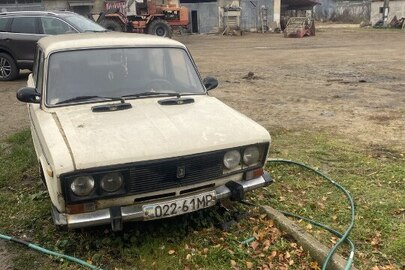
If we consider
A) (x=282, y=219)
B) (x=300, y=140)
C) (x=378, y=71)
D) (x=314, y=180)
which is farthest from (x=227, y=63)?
(x=282, y=219)

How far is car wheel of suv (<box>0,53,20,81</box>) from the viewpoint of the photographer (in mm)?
11367

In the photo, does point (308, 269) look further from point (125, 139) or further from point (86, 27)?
point (86, 27)

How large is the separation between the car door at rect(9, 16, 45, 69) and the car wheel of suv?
0.25m

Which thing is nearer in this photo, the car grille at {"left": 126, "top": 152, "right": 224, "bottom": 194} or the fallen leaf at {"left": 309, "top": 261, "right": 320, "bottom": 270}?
the car grille at {"left": 126, "top": 152, "right": 224, "bottom": 194}

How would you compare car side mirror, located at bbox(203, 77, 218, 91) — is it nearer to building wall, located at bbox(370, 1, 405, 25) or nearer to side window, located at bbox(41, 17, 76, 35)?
side window, located at bbox(41, 17, 76, 35)

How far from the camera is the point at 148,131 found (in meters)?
3.45

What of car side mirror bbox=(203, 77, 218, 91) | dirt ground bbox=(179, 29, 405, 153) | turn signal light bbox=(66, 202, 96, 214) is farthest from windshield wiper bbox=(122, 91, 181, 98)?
dirt ground bbox=(179, 29, 405, 153)

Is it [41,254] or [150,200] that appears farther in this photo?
[41,254]

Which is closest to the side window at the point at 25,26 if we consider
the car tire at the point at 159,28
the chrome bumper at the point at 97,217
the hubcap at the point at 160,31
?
the chrome bumper at the point at 97,217

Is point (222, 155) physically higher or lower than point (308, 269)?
higher

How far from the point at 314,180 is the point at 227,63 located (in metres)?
10.7

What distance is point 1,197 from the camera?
455 centimetres

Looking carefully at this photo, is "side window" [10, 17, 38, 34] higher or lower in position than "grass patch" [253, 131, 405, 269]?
higher

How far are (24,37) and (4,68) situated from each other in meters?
1.11
